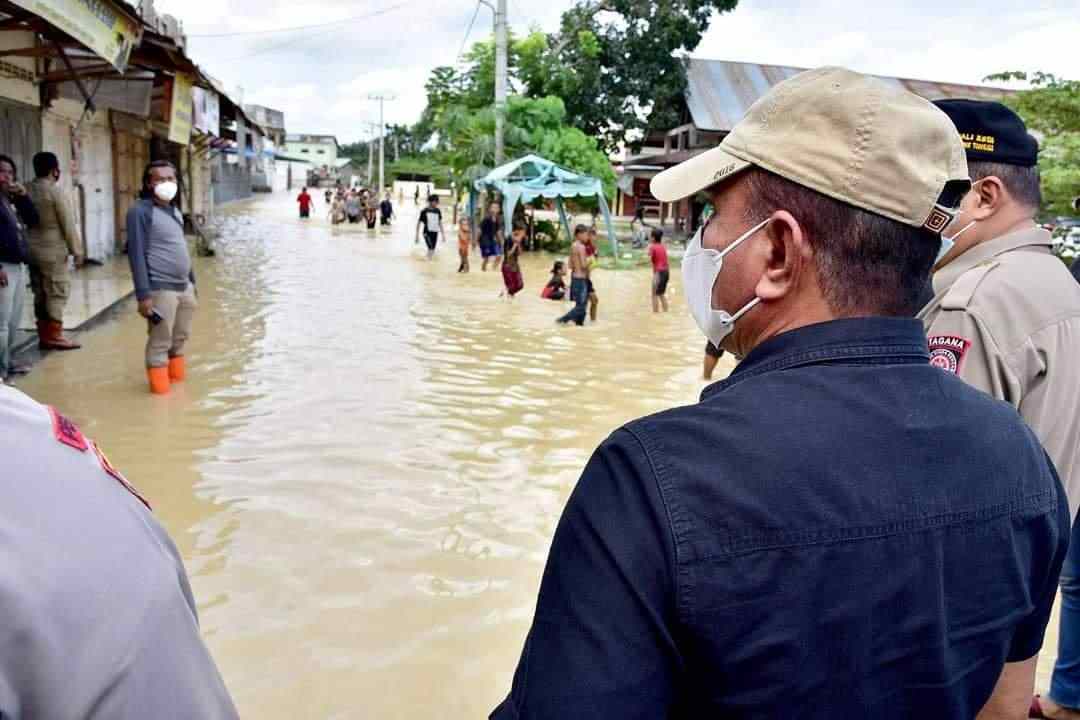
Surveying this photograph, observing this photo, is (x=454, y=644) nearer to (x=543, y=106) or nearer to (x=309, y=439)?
(x=309, y=439)

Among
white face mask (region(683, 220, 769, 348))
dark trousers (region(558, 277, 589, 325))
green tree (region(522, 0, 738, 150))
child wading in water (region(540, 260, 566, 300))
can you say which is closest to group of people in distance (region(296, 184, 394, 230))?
green tree (region(522, 0, 738, 150))

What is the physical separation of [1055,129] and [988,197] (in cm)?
1439

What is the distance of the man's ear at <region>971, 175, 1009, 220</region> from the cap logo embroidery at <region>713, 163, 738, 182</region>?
1.26 m

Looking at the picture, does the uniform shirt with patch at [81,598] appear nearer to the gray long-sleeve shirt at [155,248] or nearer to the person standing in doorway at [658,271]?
the gray long-sleeve shirt at [155,248]

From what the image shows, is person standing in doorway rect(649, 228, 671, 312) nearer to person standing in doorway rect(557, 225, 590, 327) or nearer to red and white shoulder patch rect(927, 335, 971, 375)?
person standing in doorway rect(557, 225, 590, 327)

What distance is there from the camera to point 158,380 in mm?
7027

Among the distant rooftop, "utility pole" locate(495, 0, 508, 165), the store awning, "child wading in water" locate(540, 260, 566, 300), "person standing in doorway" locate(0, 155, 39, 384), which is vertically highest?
the distant rooftop

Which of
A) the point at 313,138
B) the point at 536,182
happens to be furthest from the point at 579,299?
the point at 313,138

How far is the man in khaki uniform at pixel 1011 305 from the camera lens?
82.7 inches

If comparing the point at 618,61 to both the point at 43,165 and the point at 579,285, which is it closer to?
the point at 579,285

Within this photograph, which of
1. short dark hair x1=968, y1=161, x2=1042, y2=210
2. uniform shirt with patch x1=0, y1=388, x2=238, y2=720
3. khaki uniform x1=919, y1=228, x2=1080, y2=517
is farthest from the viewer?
short dark hair x1=968, y1=161, x2=1042, y2=210

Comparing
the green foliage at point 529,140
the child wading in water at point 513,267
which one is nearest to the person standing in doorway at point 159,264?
the child wading in water at point 513,267

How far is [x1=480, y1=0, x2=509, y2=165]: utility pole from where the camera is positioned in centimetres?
2223

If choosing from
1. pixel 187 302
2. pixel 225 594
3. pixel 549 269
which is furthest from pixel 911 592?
pixel 549 269
